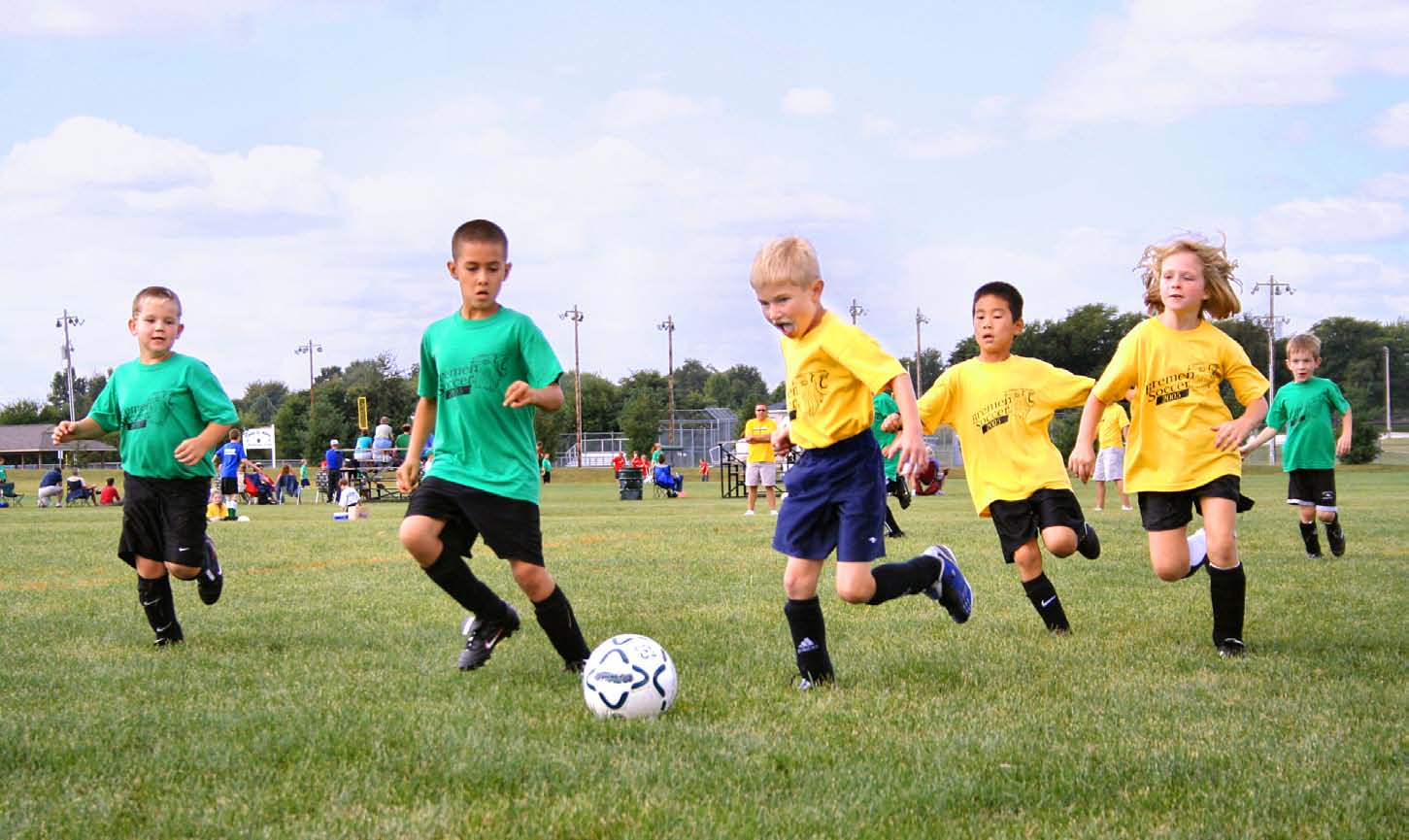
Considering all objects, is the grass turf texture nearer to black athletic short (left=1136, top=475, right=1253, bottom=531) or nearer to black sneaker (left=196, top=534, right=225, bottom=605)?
black sneaker (left=196, top=534, right=225, bottom=605)

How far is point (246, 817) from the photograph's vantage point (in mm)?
3279

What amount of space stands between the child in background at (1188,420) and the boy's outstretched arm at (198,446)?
14.6ft

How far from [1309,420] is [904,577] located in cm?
745

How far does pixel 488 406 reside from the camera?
525cm

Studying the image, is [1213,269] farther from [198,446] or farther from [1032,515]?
[198,446]

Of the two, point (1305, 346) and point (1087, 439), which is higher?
point (1305, 346)

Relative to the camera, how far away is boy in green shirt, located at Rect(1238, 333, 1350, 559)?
1099 centimetres

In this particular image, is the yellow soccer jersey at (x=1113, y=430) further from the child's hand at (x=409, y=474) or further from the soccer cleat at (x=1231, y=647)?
the child's hand at (x=409, y=474)

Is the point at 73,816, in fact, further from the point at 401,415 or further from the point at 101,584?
the point at 401,415

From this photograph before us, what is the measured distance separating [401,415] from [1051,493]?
92214mm

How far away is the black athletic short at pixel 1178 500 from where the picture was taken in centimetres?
580

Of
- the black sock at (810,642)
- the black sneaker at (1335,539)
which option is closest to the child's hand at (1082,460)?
the black sock at (810,642)

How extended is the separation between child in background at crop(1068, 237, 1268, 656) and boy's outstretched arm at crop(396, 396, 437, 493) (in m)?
3.18

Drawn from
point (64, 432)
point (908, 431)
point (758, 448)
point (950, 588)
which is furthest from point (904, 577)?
point (758, 448)
